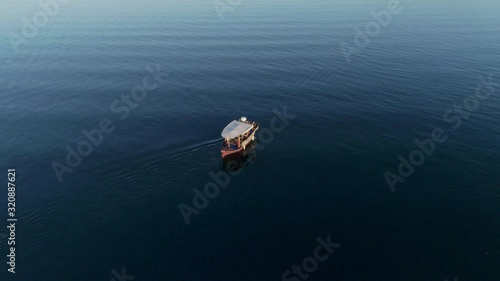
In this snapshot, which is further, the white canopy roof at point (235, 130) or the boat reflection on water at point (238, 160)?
the white canopy roof at point (235, 130)

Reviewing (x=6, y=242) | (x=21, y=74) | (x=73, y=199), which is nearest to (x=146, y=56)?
(x=21, y=74)

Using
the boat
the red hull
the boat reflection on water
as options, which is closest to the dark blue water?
the boat reflection on water

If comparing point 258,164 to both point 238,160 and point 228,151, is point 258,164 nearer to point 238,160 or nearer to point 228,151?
point 238,160

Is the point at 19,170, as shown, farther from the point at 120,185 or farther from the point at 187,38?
the point at 187,38

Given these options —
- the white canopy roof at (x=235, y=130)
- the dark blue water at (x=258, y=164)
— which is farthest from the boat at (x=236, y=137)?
the dark blue water at (x=258, y=164)

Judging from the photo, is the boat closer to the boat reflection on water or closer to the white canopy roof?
the white canopy roof

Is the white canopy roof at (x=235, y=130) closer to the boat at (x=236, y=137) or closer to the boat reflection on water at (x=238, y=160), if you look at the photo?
the boat at (x=236, y=137)

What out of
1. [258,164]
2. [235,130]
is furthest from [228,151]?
[258,164]
